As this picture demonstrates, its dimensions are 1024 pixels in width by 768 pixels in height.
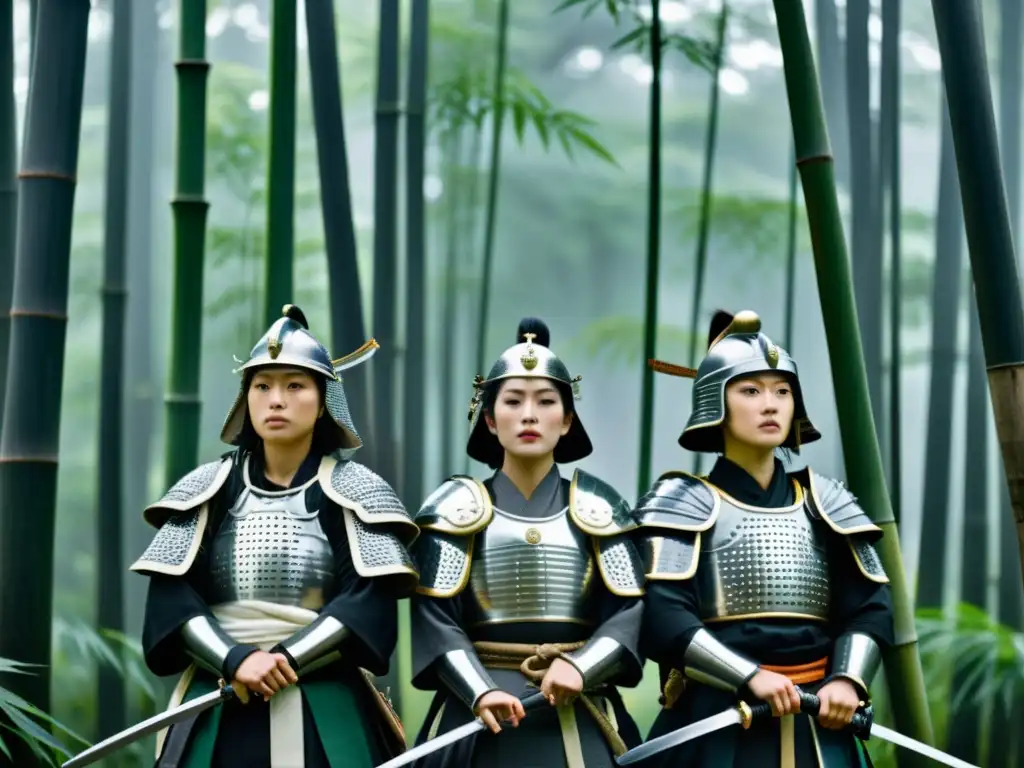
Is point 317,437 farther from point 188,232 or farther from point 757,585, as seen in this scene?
point 188,232

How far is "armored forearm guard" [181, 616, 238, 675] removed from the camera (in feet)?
9.05

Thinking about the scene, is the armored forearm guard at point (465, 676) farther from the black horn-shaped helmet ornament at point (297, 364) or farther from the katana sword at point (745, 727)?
the black horn-shaped helmet ornament at point (297, 364)

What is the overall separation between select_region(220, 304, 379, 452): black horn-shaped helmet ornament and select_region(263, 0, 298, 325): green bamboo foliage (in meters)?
0.91

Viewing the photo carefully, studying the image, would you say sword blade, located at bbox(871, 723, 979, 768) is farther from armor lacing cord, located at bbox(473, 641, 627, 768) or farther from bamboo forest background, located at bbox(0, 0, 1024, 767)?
bamboo forest background, located at bbox(0, 0, 1024, 767)

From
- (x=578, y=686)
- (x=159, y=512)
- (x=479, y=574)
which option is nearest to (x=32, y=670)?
(x=159, y=512)

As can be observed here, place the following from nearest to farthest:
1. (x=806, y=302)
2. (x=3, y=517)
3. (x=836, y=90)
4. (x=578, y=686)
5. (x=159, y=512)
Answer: (x=578, y=686), (x=159, y=512), (x=3, y=517), (x=836, y=90), (x=806, y=302)

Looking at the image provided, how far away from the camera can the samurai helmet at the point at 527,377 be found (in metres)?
2.95

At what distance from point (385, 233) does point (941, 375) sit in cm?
246

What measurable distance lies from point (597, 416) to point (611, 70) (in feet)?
6.48

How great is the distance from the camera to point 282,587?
286 cm

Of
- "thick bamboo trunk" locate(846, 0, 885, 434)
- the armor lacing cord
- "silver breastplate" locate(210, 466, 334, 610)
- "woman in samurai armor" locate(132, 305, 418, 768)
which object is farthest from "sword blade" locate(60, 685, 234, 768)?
"thick bamboo trunk" locate(846, 0, 885, 434)

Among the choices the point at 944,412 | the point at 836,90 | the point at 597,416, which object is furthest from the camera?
the point at 597,416

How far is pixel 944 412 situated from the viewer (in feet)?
19.1

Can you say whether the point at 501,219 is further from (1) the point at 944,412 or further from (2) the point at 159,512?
(2) the point at 159,512
